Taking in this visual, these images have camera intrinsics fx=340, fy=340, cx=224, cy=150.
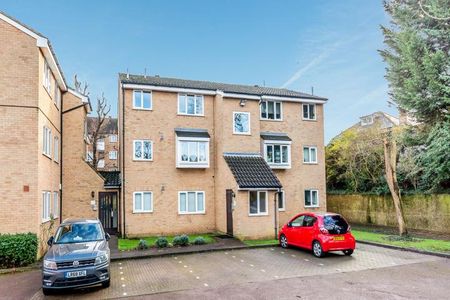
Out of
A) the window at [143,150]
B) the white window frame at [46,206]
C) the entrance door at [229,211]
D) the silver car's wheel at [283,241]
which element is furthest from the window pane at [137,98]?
the silver car's wheel at [283,241]

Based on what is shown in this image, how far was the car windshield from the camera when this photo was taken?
31.1 ft

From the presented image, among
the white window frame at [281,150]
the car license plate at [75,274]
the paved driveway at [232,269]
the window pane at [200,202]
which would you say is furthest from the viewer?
the white window frame at [281,150]

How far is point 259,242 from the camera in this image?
15703 mm

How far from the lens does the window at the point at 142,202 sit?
1786 cm

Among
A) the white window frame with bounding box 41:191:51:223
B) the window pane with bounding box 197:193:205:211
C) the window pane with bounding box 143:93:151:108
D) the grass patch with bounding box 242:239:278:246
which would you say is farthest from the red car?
the window pane with bounding box 143:93:151:108

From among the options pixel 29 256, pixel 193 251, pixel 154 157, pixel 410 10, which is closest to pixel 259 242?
pixel 193 251

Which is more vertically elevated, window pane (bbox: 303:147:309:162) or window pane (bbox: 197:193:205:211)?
window pane (bbox: 303:147:309:162)

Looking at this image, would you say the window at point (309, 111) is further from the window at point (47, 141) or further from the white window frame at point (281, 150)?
the window at point (47, 141)

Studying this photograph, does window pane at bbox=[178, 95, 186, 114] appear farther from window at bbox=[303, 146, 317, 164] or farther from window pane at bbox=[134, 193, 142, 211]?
window at bbox=[303, 146, 317, 164]

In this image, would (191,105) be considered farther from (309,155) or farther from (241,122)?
(309,155)

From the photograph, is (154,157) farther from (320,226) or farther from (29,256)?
(320,226)

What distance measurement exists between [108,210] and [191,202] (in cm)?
486

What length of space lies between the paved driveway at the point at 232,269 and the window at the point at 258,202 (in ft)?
9.64

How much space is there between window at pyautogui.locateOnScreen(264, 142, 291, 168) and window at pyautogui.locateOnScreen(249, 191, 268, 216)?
3.87m
